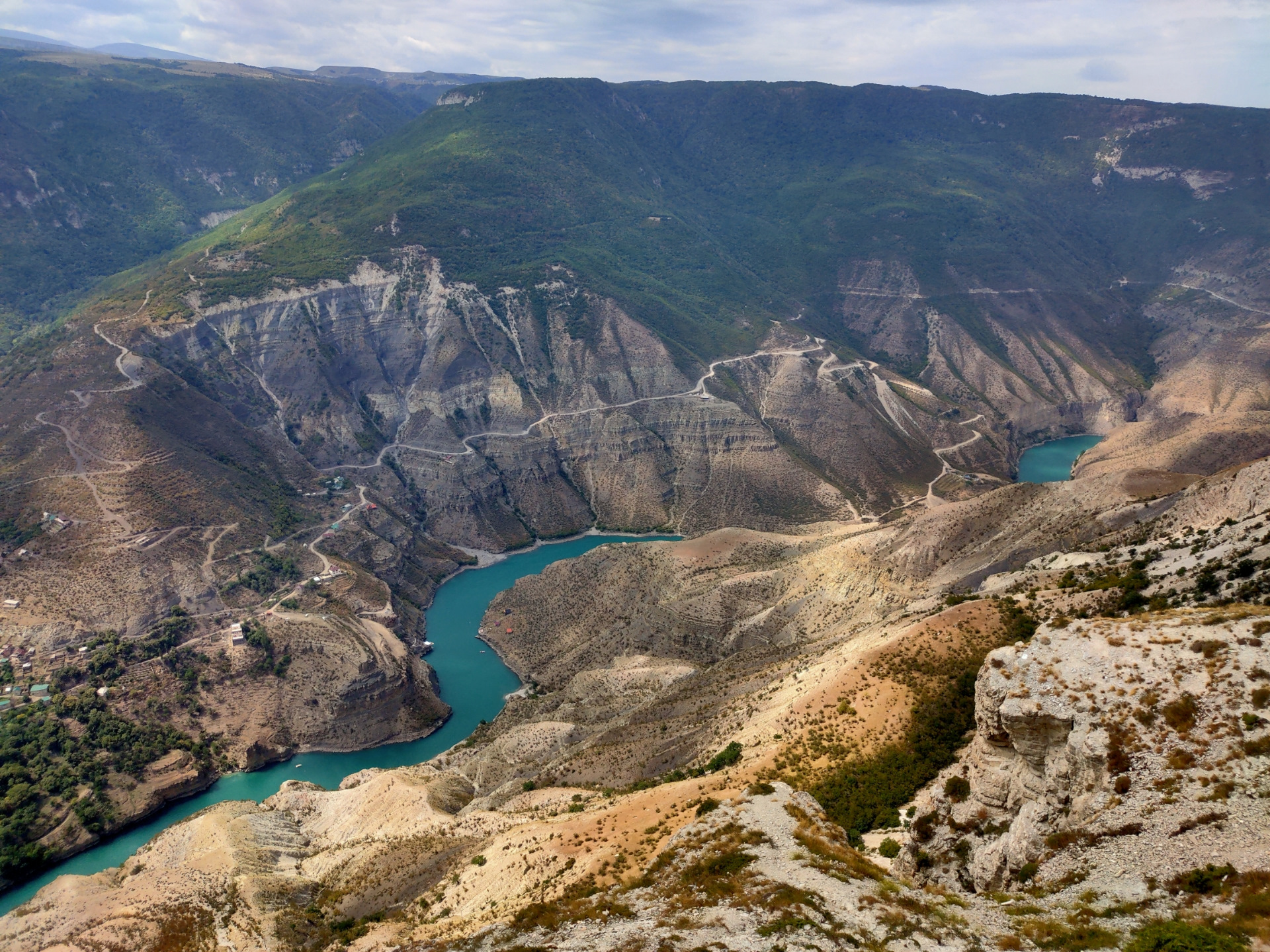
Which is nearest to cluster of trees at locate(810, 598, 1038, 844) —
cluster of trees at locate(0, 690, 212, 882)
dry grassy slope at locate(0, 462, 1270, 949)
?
dry grassy slope at locate(0, 462, 1270, 949)

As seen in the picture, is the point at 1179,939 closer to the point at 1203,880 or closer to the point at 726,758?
the point at 1203,880

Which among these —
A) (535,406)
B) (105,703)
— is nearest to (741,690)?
(105,703)

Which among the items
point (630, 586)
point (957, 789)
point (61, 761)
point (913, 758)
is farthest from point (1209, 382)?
point (61, 761)

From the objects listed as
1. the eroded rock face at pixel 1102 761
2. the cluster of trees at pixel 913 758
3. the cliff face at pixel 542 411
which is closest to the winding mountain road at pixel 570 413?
the cliff face at pixel 542 411

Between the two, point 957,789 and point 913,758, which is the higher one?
point 957,789

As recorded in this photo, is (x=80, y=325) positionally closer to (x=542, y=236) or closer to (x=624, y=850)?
(x=542, y=236)

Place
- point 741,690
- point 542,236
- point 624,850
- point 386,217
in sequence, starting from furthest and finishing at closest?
point 542,236 < point 386,217 < point 741,690 < point 624,850
